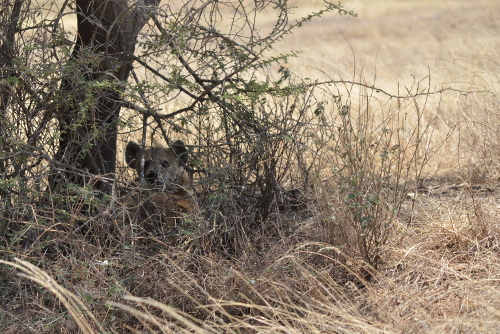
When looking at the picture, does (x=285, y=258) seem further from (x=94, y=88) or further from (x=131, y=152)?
(x=131, y=152)

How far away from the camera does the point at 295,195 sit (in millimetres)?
6648

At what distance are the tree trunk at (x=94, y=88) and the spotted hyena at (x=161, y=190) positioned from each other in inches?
13.3

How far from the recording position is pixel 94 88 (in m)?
5.75

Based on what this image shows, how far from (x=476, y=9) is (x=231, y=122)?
32861mm

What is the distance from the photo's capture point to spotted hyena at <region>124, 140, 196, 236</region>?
19.0 ft

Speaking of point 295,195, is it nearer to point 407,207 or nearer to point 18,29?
point 407,207

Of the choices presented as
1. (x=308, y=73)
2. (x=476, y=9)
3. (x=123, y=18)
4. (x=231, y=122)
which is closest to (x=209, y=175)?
(x=231, y=122)

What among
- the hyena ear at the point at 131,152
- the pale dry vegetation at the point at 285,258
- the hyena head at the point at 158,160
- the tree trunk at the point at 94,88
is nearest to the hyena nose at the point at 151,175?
the hyena head at the point at 158,160

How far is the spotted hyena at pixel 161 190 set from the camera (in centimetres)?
580

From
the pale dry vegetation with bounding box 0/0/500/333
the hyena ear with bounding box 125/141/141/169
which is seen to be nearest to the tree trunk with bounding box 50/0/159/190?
the hyena ear with bounding box 125/141/141/169

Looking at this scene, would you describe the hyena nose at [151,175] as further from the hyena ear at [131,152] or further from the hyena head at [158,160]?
the hyena ear at [131,152]

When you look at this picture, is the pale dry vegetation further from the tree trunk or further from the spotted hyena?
the tree trunk

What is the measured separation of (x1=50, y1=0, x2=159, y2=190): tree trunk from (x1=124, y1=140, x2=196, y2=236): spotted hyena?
34 cm

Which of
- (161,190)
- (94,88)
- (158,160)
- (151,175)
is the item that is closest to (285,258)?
(161,190)
